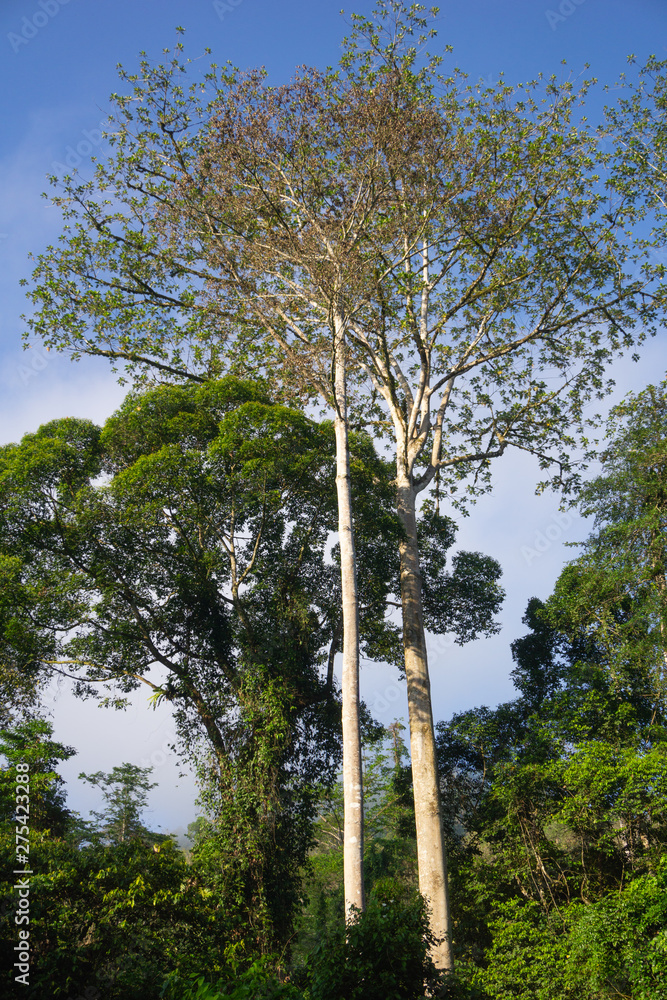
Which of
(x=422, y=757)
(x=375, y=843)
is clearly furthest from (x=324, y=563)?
(x=375, y=843)

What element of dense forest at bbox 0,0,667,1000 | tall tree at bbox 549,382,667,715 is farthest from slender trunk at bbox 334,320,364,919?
tall tree at bbox 549,382,667,715

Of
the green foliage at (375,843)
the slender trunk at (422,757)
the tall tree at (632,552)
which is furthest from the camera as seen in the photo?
the green foliage at (375,843)

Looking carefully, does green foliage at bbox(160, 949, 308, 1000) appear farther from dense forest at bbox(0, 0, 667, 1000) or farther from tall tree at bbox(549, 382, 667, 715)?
tall tree at bbox(549, 382, 667, 715)

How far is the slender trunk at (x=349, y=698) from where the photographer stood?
21.9 ft

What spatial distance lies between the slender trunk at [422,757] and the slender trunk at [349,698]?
1.09m

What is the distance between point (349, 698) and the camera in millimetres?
7473

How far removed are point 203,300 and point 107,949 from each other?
10229 millimetres

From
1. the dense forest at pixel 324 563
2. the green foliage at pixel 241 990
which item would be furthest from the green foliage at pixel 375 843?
the green foliage at pixel 241 990

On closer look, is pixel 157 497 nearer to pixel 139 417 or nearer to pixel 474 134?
pixel 139 417

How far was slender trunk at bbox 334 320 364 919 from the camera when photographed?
6680mm

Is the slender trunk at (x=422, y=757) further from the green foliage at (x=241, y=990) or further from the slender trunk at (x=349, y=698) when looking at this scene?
the green foliage at (x=241, y=990)

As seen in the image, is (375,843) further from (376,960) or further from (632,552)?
(376,960)

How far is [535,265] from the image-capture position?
12.0 metres

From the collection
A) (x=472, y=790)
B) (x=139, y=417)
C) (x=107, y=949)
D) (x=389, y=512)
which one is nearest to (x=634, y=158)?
(x=389, y=512)
